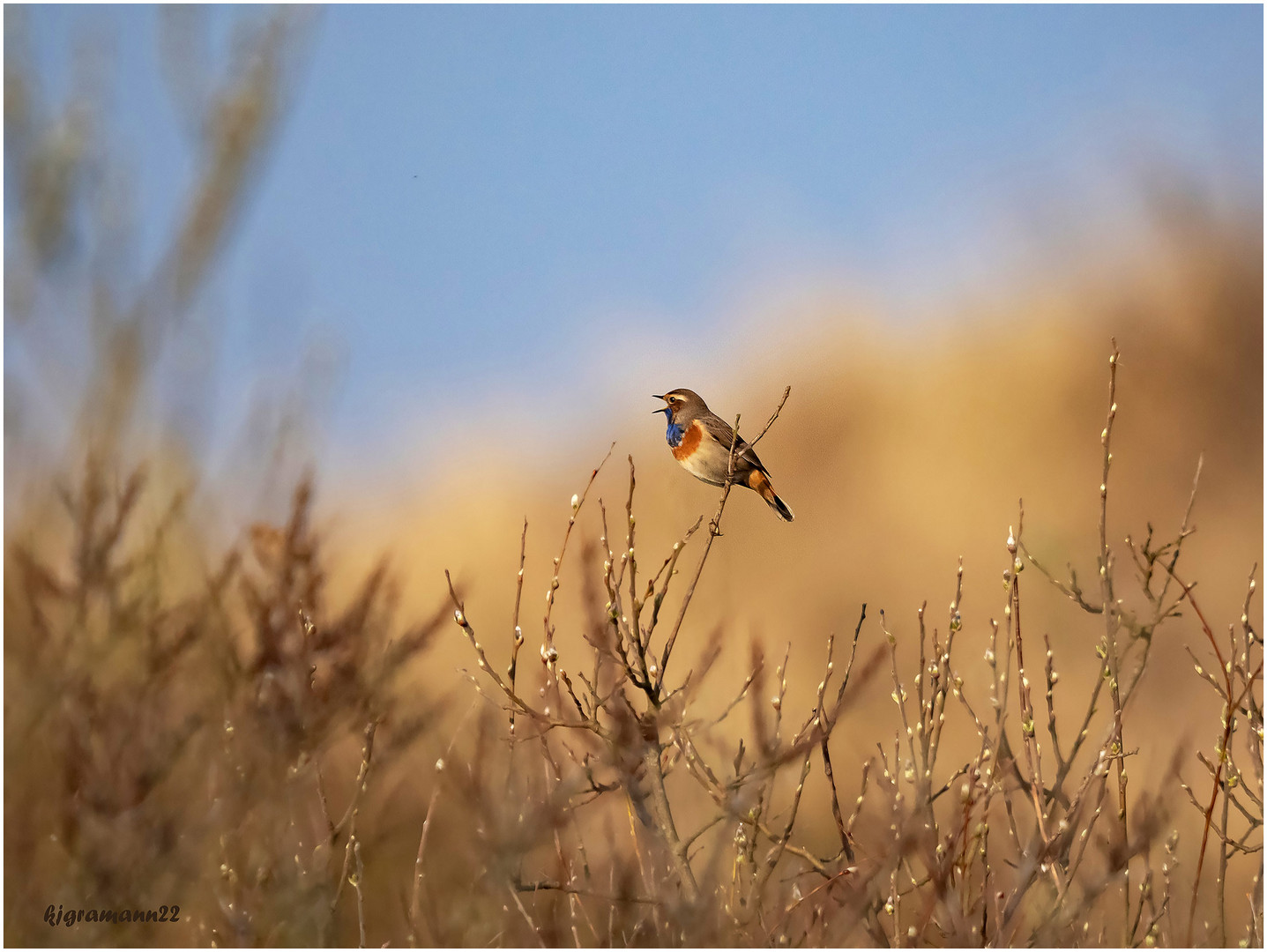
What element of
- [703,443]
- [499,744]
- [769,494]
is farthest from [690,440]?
[499,744]

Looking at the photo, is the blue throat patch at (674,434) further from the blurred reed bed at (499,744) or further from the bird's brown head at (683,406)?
the blurred reed bed at (499,744)

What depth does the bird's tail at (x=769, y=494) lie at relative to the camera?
571 cm

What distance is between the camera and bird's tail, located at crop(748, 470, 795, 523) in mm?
5714

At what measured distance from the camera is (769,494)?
586 cm

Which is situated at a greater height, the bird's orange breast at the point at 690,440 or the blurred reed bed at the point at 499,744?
the bird's orange breast at the point at 690,440

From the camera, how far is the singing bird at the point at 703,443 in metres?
5.65

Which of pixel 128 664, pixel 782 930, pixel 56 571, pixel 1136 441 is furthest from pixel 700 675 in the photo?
pixel 1136 441

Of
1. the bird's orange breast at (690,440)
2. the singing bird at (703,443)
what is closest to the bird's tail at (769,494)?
the singing bird at (703,443)

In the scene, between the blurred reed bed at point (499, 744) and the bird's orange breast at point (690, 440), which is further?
the bird's orange breast at point (690, 440)

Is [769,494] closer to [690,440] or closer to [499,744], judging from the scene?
[690,440]

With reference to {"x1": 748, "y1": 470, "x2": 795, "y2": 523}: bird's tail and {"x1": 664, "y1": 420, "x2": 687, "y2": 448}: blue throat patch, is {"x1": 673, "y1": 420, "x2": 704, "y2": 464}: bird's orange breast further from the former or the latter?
{"x1": 748, "y1": 470, "x2": 795, "y2": 523}: bird's tail

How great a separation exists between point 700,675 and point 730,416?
1043 millimetres

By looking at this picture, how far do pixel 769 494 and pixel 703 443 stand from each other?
1.75 ft

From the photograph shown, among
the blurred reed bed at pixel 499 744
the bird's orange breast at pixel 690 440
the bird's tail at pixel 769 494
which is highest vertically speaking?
the bird's orange breast at pixel 690 440
